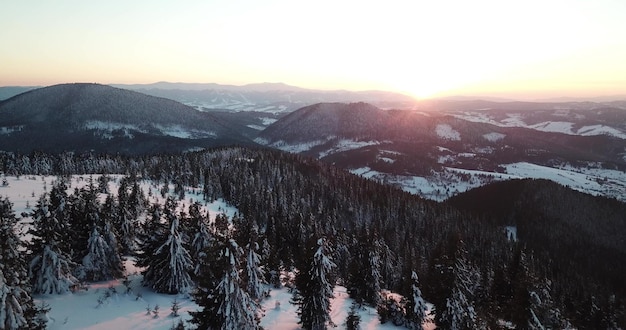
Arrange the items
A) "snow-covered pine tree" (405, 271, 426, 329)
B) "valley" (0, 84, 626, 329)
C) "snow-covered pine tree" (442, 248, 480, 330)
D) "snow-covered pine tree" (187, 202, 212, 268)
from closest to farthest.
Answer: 1. "valley" (0, 84, 626, 329)
2. "snow-covered pine tree" (442, 248, 480, 330)
3. "snow-covered pine tree" (187, 202, 212, 268)
4. "snow-covered pine tree" (405, 271, 426, 329)

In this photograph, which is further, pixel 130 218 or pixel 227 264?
pixel 130 218

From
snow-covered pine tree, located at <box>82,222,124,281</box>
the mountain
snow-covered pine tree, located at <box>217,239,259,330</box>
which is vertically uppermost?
snow-covered pine tree, located at <box>217,239,259,330</box>

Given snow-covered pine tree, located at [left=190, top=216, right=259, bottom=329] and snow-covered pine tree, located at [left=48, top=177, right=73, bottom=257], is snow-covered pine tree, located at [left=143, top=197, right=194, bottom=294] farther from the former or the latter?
snow-covered pine tree, located at [left=190, top=216, right=259, bottom=329]

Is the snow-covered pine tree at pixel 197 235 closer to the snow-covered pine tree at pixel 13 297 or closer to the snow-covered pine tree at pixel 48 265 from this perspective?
the snow-covered pine tree at pixel 48 265

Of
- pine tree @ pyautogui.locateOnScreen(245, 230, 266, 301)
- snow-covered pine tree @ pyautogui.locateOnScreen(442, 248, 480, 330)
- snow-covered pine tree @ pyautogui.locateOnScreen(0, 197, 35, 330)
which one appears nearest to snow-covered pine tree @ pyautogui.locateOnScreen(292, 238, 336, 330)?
pine tree @ pyautogui.locateOnScreen(245, 230, 266, 301)

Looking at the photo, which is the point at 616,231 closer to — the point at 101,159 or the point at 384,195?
the point at 384,195

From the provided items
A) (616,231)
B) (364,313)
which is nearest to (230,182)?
(364,313)
